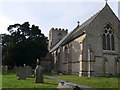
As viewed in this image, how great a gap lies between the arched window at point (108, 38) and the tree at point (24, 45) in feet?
52.7

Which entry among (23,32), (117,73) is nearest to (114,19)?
A: (117,73)

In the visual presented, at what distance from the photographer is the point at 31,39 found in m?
41.1

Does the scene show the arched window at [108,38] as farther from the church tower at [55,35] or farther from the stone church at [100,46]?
the church tower at [55,35]

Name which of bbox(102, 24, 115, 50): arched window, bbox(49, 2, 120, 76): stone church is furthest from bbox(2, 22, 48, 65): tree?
bbox(102, 24, 115, 50): arched window

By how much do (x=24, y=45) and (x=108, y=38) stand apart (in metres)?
18.0

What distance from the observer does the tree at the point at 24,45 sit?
3841cm

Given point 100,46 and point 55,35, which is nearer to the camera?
point 100,46

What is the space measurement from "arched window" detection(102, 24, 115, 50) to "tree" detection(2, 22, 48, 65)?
16053 mm

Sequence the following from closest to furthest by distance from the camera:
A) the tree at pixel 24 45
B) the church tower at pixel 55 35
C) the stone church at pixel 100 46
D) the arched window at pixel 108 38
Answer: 1. the stone church at pixel 100 46
2. the arched window at pixel 108 38
3. the tree at pixel 24 45
4. the church tower at pixel 55 35

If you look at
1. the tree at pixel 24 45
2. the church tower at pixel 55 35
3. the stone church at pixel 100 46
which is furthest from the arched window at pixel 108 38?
the church tower at pixel 55 35

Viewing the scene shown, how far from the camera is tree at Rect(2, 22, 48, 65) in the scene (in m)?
38.4

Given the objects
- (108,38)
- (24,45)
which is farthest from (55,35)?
(108,38)

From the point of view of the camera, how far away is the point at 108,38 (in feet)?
96.2

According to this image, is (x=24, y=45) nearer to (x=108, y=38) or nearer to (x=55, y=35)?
(x=108, y=38)
